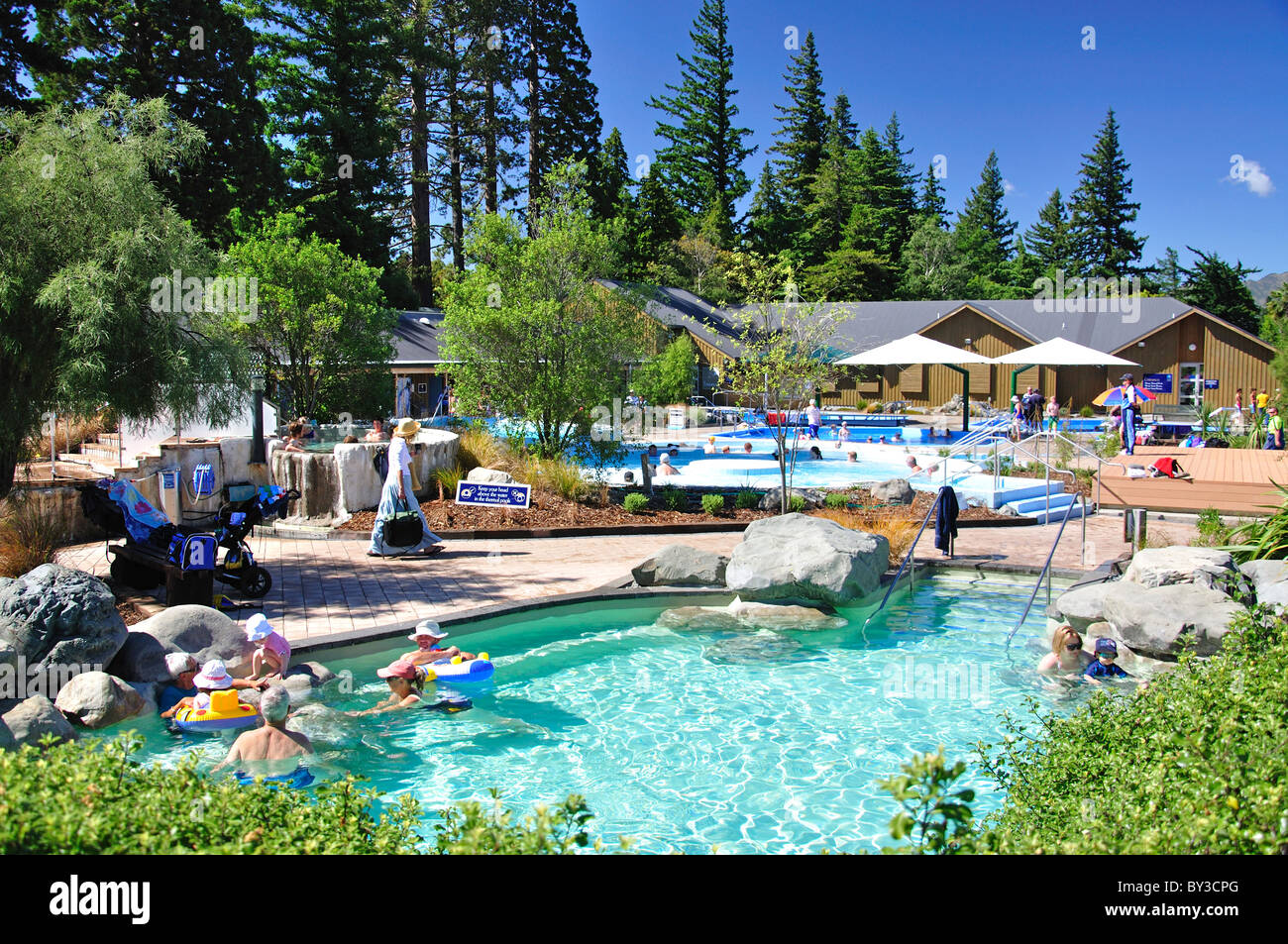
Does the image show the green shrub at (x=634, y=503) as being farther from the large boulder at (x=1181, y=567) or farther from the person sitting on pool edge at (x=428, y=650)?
the large boulder at (x=1181, y=567)

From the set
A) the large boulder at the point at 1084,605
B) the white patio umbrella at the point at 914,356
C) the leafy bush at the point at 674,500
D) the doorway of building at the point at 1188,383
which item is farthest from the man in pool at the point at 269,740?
the doorway of building at the point at 1188,383

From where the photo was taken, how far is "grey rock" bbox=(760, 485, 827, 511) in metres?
17.0

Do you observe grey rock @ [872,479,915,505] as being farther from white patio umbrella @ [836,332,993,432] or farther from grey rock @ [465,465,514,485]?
white patio umbrella @ [836,332,993,432]

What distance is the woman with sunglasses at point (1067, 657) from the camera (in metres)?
9.28

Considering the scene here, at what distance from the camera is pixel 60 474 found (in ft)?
46.4

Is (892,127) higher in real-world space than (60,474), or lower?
higher

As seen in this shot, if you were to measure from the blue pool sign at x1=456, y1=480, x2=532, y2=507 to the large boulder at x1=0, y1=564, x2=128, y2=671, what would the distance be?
803cm

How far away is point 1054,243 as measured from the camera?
238ft

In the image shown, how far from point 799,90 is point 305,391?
5402 centimetres

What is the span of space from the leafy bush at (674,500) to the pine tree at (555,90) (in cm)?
3607

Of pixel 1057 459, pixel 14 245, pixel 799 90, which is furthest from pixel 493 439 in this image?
pixel 799 90

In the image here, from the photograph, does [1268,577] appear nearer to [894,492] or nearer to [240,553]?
[894,492]
